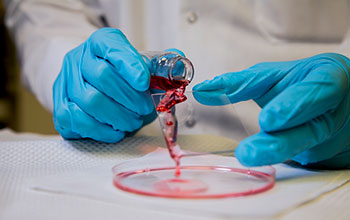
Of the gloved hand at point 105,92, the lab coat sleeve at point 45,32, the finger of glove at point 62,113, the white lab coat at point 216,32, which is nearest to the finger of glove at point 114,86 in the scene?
the gloved hand at point 105,92

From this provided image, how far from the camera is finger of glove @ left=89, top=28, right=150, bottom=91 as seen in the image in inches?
31.7

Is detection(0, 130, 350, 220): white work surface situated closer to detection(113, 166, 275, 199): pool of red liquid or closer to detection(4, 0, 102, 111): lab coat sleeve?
detection(113, 166, 275, 199): pool of red liquid

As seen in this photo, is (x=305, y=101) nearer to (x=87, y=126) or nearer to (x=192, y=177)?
(x=192, y=177)

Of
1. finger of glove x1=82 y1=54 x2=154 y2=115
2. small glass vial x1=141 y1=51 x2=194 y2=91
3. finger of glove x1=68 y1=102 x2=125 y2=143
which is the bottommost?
finger of glove x1=68 y1=102 x2=125 y2=143

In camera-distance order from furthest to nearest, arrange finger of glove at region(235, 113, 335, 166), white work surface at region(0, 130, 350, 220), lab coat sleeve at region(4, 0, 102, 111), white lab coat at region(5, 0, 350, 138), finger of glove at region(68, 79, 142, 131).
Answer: lab coat sleeve at region(4, 0, 102, 111), white lab coat at region(5, 0, 350, 138), finger of glove at region(68, 79, 142, 131), finger of glove at region(235, 113, 335, 166), white work surface at region(0, 130, 350, 220)

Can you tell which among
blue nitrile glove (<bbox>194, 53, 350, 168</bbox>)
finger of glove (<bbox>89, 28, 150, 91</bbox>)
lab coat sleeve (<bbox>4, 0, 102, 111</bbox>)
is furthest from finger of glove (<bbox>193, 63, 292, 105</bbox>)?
lab coat sleeve (<bbox>4, 0, 102, 111</bbox>)

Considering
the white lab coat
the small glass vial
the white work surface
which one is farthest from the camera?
the white lab coat

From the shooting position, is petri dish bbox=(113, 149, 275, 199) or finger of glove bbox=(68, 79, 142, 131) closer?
petri dish bbox=(113, 149, 275, 199)

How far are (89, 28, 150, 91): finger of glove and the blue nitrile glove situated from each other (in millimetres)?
133

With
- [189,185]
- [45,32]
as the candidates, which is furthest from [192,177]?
[45,32]

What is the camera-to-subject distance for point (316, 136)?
72 cm

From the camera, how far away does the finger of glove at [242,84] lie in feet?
2.79

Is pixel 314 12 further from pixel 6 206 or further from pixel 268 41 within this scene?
pixel 6 206

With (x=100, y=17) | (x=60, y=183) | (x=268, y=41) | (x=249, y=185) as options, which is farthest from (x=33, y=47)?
(x=249, y=185)
